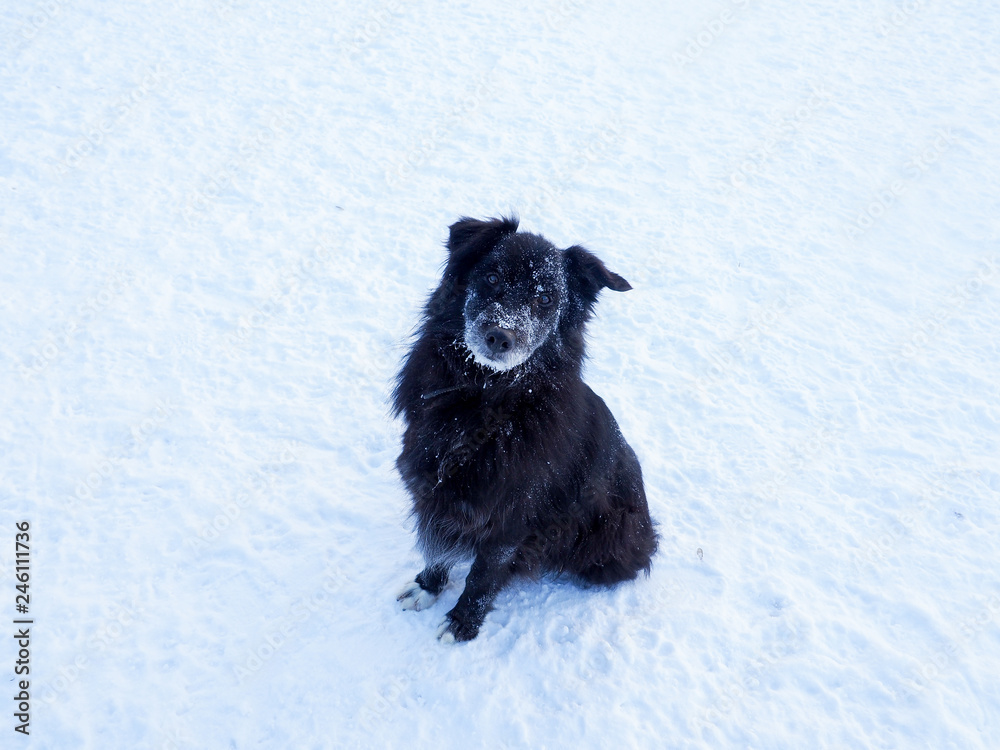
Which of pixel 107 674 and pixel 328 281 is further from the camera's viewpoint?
pixel 328 281

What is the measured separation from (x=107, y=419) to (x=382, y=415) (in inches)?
88.1

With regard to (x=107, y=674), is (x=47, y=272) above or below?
below

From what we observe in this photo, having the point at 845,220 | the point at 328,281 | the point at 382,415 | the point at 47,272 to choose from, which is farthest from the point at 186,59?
the point at 845,220

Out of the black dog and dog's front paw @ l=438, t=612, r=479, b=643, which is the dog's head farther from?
dog's front paw @ l=438, t=612, r=479, b=643

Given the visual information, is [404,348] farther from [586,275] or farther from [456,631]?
[456,631]

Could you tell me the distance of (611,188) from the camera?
861 centimetres

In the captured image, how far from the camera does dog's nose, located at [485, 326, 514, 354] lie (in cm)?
289

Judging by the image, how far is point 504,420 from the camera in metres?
3.26

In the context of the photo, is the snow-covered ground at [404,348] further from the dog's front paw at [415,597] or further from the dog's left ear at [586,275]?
the dog's left ear at [586,275]

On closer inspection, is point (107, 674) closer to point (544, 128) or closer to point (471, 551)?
point (471, 551)

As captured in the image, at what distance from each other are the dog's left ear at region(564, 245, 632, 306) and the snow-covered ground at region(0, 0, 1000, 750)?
204 centimetres

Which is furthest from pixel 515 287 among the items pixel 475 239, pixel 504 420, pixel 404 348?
pixel 404 348

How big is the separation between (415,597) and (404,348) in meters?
2.44

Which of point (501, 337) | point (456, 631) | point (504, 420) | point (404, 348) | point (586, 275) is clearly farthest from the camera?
point (404, 348)
